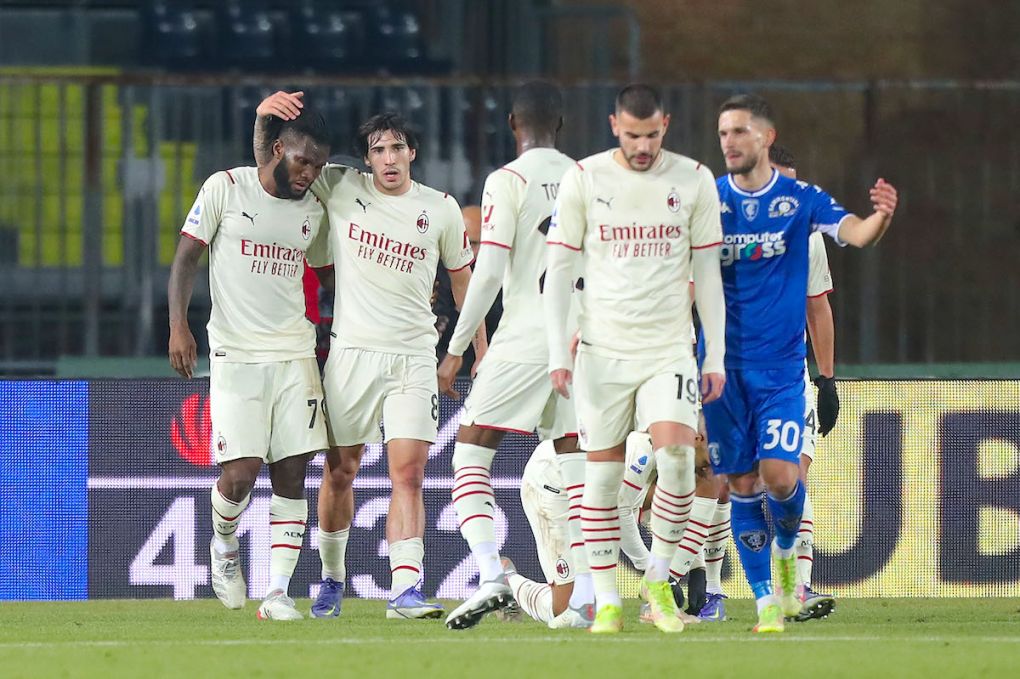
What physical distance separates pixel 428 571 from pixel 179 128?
357cm

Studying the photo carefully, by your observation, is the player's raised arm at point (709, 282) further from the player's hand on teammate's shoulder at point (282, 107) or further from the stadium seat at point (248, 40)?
the stadium seat at point (248, 40)

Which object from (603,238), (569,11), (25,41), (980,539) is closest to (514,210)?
(603,238)

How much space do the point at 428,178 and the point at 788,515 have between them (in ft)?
16.2

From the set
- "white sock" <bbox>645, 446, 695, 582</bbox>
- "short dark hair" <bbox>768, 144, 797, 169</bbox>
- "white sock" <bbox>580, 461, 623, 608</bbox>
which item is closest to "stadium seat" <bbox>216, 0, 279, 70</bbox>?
"short dark hair" <bbox>768, 144, 797, 169</bbox>

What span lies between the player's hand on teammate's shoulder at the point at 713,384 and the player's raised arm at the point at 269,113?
202 cm

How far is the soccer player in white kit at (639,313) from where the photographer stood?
20.8 feet

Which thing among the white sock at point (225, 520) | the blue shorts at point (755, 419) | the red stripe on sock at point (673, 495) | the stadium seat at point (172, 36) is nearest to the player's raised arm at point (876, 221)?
the blue shorts at point (755, 419)

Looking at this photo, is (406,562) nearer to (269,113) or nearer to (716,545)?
(716,545)

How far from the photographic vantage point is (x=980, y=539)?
899cm

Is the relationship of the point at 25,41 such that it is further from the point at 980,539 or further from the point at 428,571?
the point at 980,539

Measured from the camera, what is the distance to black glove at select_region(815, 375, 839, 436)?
770 cm

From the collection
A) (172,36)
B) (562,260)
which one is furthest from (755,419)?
(172,36)

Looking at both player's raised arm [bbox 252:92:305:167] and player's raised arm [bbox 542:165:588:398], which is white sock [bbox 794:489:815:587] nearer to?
player's raised arm [bbox 542:165:588:398]

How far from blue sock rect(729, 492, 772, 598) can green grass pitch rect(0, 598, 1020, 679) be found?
17cm
